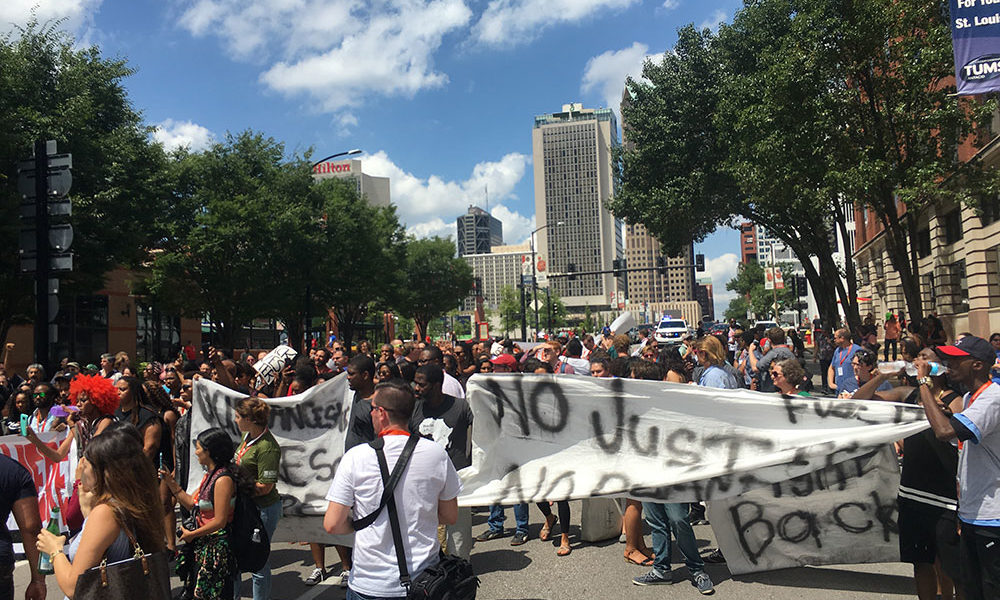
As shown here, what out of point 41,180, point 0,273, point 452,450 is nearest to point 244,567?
point 452,450

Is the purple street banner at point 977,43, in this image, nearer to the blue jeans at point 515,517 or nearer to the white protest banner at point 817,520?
the white protest banner at point 817,520

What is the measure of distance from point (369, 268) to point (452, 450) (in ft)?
98.2

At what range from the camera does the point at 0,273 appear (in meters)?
18.9

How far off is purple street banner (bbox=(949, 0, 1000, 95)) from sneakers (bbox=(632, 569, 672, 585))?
11.0 meters

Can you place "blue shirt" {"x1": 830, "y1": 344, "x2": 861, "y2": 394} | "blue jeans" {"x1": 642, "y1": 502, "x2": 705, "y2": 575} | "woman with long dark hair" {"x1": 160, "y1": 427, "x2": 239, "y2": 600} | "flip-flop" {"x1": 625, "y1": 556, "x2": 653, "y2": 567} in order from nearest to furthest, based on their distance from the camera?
"woman with long dark hair" {"x1": 160, "y1": 427, "x2": 239, "y2": 600} < "blue jeans" {"x1": 642, "y1": 502, "x2": 705, "y2": 575} < "flip-flop" {"x1": 625, "y1": 556, "x2": 653, "y2": 567} < "blue shirt" {"x1": 830, "y1": 344, "x2": 861, "y2": 394}

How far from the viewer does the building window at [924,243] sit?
104 feet

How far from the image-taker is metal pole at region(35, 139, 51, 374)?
11.3 metres

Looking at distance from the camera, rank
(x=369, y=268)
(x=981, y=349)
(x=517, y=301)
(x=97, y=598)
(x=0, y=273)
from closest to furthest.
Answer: (x=97, y=598)
(x=981, y=349)
(x=0, y=273)
(x=369, y=268)
(x=517, y=301)

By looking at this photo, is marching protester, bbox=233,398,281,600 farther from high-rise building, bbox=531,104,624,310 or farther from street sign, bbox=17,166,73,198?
high-rise building, bbox=531,104,624,310

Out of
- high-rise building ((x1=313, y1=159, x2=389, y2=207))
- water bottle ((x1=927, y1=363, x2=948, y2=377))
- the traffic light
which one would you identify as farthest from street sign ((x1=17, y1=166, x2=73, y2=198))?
high-rise building ((x1=313, y1=159, x2=389, y2=207))

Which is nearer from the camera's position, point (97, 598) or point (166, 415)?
point (97, 598)

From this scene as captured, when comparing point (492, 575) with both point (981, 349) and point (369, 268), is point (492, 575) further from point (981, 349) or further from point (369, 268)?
point (369, 268)

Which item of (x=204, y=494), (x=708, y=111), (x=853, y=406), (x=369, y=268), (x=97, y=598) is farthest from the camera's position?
(x=369, y=268)

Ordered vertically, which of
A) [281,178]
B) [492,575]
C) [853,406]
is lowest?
[492,575]
